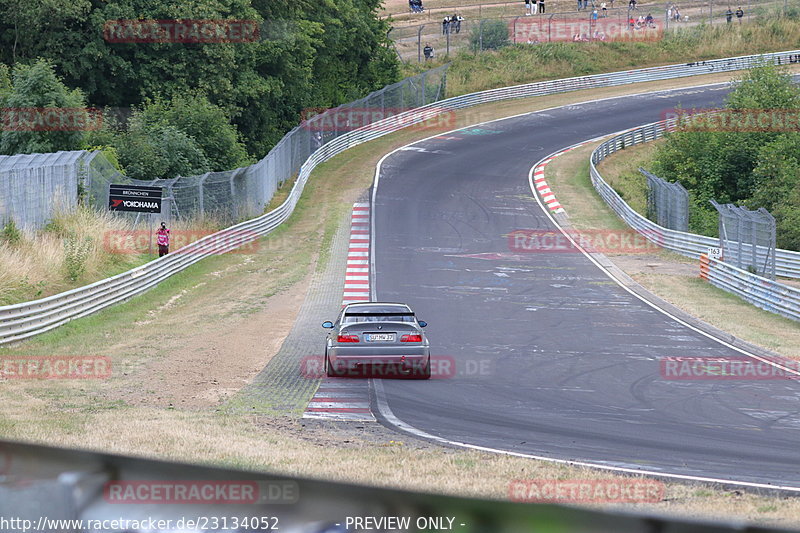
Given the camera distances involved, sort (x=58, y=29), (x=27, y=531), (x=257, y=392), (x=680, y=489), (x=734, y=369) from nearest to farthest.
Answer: (x=27, y=531)
(x=680, y=489)
(x=257, y=392)
(x=734, y=369)
(x=58, y=29)

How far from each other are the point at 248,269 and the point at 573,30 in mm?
57330

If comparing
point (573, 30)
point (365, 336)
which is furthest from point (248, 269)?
point (573, 30)

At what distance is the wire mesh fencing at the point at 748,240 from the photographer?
26980mm

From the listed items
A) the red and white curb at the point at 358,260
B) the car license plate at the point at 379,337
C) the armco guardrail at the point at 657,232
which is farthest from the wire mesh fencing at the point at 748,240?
the car license plate at the point at 379,337

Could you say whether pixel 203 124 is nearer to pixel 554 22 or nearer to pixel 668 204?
pixel 668 204

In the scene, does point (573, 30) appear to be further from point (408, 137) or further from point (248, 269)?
point (248, 269)

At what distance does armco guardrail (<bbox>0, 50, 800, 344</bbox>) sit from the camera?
791 inches

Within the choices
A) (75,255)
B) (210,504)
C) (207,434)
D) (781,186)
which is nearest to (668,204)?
(781,186)

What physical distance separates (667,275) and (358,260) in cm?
1026

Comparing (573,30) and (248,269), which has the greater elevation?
(573,30)

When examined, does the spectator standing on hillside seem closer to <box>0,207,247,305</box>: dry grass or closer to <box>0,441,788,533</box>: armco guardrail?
<box>0,207,247,305</box>: dry grass

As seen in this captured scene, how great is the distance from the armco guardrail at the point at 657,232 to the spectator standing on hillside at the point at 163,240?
706 inches

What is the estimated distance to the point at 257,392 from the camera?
15.4m

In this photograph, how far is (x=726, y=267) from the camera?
29.2 meters
